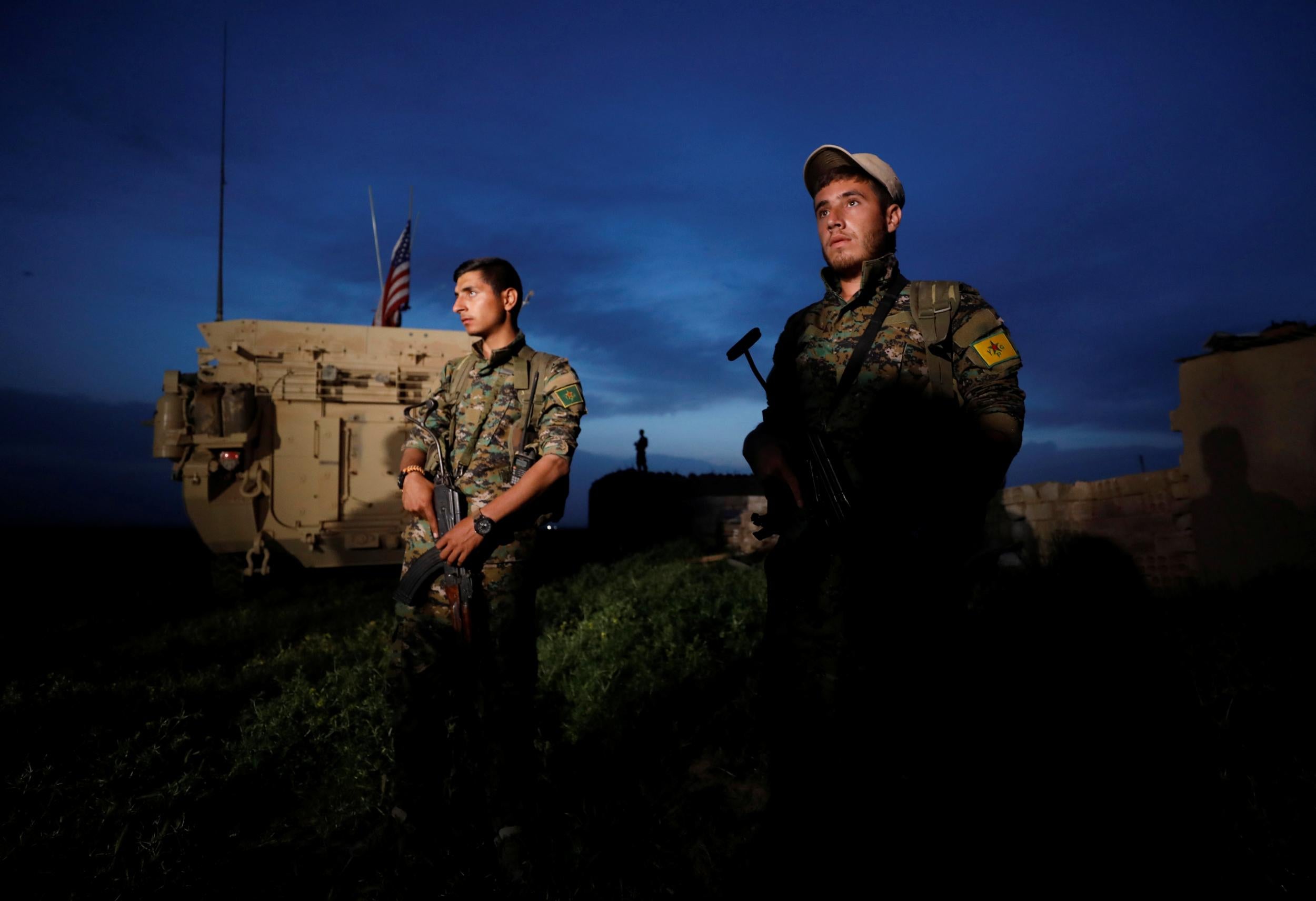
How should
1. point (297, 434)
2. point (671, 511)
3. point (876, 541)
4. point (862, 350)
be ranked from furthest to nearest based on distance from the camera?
point (671, 511) → point (297, 434) → point (862, 350) → point (876, 541)

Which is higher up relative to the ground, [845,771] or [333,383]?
[333,383]

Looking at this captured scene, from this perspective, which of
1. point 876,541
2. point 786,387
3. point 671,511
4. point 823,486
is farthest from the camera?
point 671,511

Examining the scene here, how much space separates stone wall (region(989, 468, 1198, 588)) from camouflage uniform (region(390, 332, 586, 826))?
4.34 meters

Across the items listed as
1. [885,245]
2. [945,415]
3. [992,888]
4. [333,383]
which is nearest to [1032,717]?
[992,888]

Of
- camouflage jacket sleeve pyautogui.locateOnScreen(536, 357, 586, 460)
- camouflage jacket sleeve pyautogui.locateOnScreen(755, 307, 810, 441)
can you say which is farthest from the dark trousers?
camouflage jacket sleeve pyautogui.locateOnScreen(755, 307, 810, 441)

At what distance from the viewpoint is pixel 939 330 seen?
1908 mm

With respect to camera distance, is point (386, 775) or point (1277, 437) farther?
point (1277, 437)

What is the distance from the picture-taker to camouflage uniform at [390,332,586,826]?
2.44m

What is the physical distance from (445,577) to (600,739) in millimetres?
1418

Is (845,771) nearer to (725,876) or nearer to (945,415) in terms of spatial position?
(725,876)

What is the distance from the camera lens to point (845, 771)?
5.83 ft

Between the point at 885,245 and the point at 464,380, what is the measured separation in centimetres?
169

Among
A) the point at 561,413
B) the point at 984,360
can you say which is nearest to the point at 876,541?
the point at 984,360

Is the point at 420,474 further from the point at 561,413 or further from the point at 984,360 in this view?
the point at 984,360
